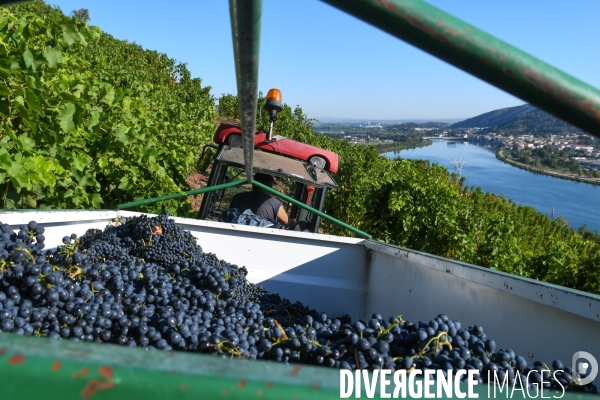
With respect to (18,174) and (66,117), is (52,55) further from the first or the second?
(18,174)

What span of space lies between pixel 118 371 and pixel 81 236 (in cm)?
274

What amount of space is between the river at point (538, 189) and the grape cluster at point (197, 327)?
3878 centimetres

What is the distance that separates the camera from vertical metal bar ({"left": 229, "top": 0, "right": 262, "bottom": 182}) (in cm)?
74

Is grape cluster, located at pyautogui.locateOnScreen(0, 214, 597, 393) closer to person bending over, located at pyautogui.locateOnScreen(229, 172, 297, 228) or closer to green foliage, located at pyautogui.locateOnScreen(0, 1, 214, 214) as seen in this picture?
green foliage, located at pyautogui.locateOnScreen(0, 1, 214, 214)

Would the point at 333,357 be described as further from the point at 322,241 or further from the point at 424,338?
the point at 322,241

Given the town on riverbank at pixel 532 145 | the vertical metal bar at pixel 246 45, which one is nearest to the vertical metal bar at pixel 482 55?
the vertical metal bar at pixel 246 45

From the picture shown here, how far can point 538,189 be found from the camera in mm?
57750

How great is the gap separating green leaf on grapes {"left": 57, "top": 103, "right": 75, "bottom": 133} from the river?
123 feet

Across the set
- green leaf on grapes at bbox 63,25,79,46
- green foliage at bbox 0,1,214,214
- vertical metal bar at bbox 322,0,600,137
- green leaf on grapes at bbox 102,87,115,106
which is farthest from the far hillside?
vertical metal bar at bbox 322,0,600,137

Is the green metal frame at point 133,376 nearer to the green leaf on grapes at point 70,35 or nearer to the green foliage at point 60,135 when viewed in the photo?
the green foliage at point 60,135

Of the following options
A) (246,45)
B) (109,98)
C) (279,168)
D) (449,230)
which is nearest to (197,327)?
(246,45)

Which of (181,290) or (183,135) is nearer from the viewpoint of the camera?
(181,290)

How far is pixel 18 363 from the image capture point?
0.51 meters

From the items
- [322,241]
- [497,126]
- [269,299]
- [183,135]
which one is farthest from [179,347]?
[497,126]
